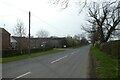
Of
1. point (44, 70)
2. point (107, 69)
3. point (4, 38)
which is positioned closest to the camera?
point (107, 69)

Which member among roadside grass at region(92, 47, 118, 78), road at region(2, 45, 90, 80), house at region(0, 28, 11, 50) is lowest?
road at region(2, 45, 90, 80)

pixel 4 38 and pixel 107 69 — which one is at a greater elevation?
pixel 4 38

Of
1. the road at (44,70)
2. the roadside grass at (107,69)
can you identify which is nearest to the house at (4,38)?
the road at (44,70)

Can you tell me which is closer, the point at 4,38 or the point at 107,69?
the point at 107,69

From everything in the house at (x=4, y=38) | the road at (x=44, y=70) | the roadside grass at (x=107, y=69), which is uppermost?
the house at (x=4, y=38)

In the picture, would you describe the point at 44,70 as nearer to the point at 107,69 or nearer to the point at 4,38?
the point at 107,69

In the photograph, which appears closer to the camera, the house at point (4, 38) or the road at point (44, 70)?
the road at point (44, 70)

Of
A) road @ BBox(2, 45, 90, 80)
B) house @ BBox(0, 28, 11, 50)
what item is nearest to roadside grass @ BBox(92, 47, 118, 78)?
road @ BBox(2, 45, 90, 80)

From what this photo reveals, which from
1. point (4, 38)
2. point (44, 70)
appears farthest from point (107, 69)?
point (4, 38)

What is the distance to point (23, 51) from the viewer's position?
46281mm

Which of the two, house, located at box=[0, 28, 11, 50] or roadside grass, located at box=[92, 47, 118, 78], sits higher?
house, located at box=[0, 28, 11, 50]

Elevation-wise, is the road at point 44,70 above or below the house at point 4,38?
below

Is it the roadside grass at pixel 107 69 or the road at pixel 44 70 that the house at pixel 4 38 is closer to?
the road at pixel 44 70

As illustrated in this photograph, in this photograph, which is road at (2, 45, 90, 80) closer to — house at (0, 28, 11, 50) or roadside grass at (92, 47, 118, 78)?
roadside grass at (92, 47, 118, 78)
